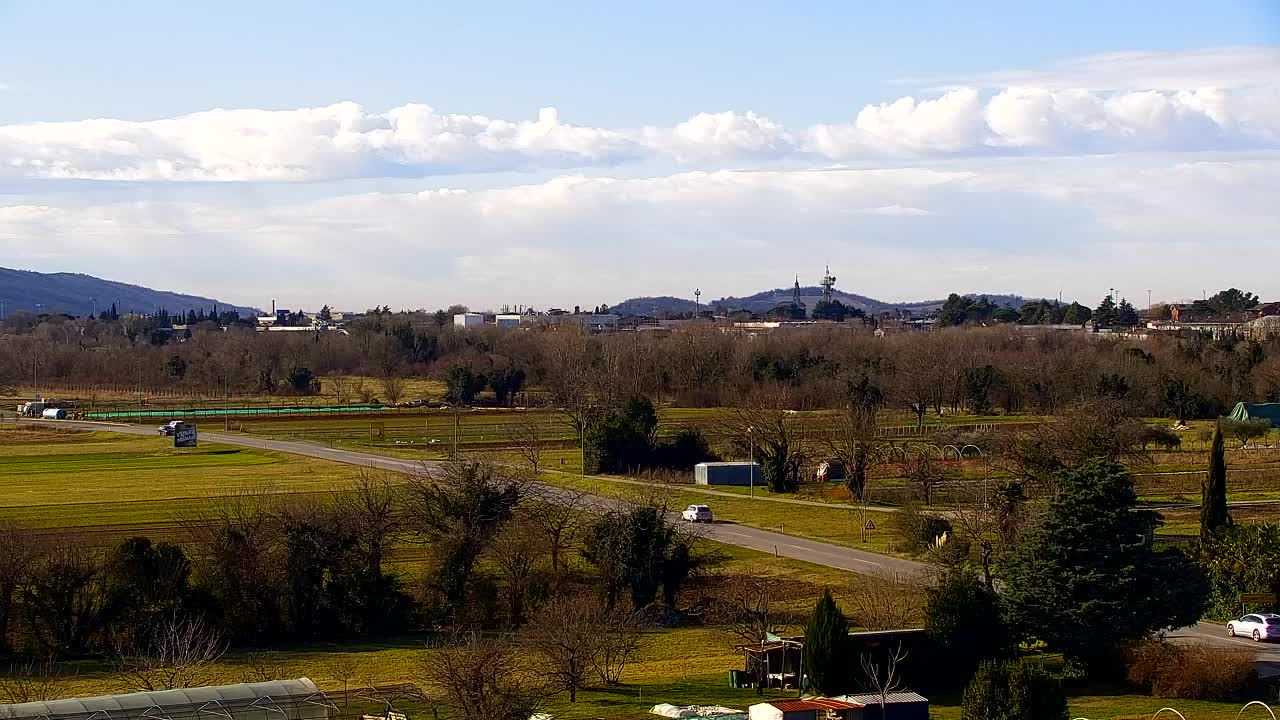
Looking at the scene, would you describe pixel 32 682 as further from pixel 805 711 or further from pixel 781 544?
pixel 781 544

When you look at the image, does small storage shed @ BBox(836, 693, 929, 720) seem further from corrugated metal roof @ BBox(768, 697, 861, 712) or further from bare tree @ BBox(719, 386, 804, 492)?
bare tree @ BBox(719, 386, 804, 492)

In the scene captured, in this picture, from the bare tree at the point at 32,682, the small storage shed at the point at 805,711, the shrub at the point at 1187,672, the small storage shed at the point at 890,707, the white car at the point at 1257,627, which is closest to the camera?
the small storage shed at the point at 805,711

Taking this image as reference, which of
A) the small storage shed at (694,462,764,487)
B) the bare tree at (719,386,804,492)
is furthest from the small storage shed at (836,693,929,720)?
the small storage shed at (694,462,764,487)

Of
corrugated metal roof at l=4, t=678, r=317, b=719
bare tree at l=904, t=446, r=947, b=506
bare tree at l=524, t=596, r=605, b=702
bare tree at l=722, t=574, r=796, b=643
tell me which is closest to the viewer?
corrugated metal roof at l=4, t=678, r=317, b=719

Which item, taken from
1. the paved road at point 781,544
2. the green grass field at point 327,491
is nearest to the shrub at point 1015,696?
the green grass field at point 327,491

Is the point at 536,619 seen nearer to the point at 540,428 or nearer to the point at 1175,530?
the point at 1175,530

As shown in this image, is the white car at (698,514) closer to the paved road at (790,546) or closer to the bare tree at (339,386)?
the paved road at (790,546)

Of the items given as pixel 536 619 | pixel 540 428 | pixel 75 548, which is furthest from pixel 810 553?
pixel 540 428
